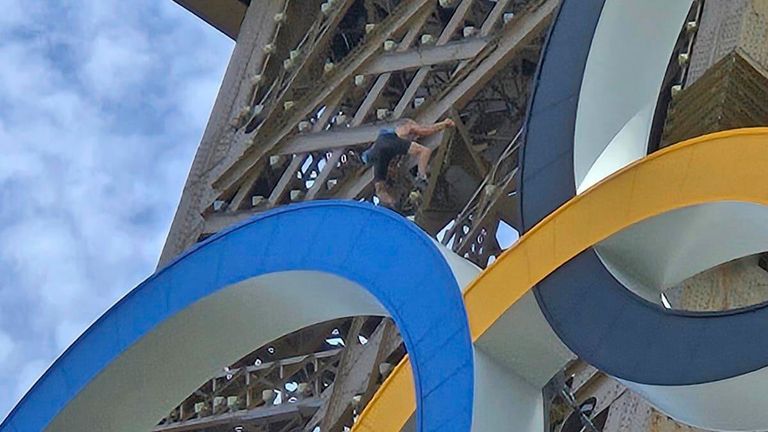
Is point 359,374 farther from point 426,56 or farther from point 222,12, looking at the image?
point 222,12

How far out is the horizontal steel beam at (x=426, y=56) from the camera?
45.5 ft

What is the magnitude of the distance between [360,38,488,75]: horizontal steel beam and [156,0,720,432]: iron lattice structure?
0.04 ft

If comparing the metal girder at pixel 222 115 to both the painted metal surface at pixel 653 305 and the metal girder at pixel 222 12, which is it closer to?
the metal girder at pixel 222 12

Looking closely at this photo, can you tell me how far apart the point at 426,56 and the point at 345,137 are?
0.80 metres

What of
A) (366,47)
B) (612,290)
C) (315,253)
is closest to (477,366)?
(612,290)

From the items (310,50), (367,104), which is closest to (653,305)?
(367,104)

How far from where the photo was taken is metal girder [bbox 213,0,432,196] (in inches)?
582

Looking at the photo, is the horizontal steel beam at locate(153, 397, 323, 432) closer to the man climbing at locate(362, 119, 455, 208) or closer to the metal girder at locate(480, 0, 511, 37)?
the metal girder at locate(480, 0, 511, 37)

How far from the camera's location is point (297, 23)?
16797 millimetres

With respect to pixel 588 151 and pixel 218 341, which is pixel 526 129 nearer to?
pixel 588 151

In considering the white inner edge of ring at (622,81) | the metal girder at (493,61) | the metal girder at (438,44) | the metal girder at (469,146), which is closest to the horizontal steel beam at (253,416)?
the metal girder at (469,146)

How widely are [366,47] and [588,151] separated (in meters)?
7.10

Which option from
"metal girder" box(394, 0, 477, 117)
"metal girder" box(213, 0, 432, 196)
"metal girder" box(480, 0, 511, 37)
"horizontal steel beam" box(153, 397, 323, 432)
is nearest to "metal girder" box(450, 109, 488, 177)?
"metal girder" box(394, 0, 477, 117)

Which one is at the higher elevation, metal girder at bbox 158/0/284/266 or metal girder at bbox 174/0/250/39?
metal girder at bbox 174/0/250/39
